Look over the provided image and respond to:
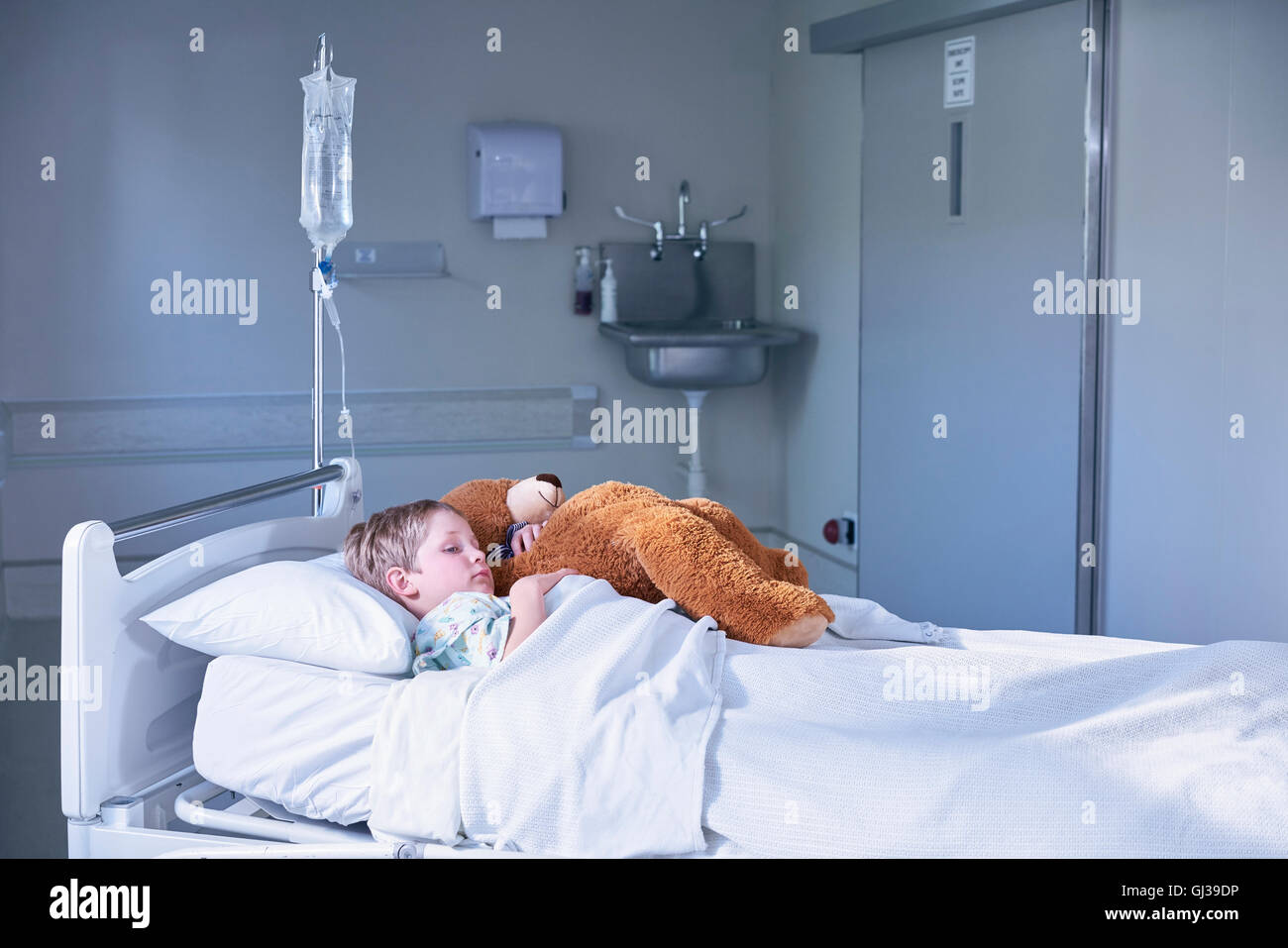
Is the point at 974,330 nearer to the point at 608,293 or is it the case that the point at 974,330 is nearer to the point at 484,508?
the point at 608,293

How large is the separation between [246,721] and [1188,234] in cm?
232

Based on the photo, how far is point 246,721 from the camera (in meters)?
1.57

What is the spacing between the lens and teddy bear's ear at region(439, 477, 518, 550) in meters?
2.07

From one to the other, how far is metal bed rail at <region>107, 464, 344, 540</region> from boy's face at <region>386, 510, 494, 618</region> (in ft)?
0.92

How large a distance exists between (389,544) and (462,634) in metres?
0.22

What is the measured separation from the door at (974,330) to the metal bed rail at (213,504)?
1.80 metres

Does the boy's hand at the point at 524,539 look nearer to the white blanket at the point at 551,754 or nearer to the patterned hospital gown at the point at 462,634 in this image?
the patterned hospital gown at the point at 462,634

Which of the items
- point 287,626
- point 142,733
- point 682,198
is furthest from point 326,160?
point 682,198

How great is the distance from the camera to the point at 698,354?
3836mm

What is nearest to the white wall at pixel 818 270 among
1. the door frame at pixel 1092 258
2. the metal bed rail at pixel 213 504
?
the door frame at pixel 1092 258

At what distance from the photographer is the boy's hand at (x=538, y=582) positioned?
66.9 inches

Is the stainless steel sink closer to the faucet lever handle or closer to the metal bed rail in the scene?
the faucet lever handle

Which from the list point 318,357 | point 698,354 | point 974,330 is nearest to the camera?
point 318,357
